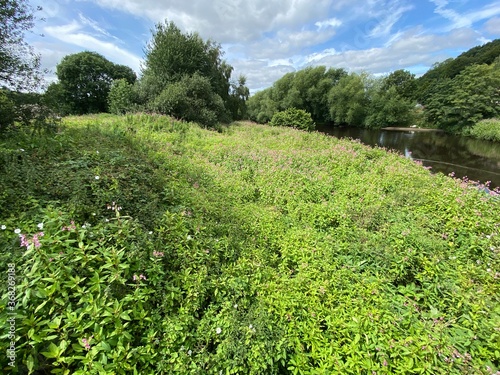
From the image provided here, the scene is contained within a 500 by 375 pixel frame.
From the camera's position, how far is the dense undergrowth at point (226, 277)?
1763mm

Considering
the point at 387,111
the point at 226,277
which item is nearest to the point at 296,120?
the point at 226,277

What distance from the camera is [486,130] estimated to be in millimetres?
23109

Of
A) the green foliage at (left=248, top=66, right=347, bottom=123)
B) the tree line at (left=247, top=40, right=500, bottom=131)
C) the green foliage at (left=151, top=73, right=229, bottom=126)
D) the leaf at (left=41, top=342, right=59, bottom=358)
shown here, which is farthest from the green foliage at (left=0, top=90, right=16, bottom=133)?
the green foliage at (left=248, top=66, right=347, bottom=123)

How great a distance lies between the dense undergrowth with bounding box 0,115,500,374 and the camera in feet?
5.78

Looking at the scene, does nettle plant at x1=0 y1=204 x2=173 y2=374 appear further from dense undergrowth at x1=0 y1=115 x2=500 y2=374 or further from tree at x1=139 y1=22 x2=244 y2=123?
tree at x1=139 y1=22 x2=244 y2=123

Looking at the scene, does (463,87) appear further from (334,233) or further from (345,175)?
(334,233)

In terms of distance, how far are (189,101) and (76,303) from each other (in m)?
14.8

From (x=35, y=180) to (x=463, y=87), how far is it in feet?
143

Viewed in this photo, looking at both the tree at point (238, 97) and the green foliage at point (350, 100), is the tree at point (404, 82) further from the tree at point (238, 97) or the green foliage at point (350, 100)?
the tree at point (238, 97)

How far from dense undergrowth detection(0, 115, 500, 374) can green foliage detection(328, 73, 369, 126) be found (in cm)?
3556

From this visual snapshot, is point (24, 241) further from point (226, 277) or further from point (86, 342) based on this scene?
point (226, 277)

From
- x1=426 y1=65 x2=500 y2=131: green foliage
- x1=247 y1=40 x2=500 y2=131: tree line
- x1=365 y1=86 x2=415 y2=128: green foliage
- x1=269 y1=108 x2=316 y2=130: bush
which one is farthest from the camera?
x1=365 y1=86 x2=415 y2=128: green foliage

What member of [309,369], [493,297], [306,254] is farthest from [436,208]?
[309,369]

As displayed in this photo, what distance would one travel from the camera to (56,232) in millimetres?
2127
